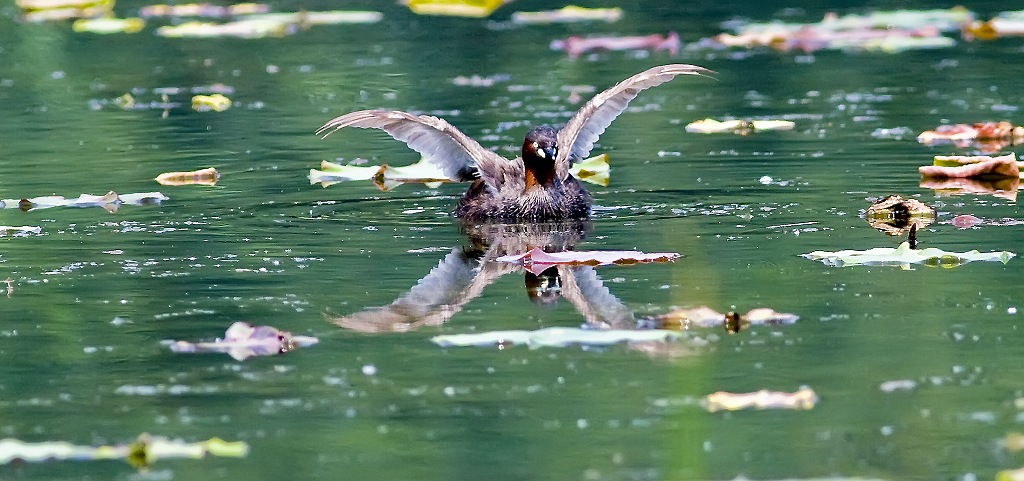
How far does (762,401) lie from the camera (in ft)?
18.4

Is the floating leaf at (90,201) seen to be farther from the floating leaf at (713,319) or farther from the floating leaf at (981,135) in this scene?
the floating leaf at (981,135)

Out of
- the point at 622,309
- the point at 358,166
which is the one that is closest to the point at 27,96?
the point at 358,166

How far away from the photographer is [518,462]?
517 centimetres

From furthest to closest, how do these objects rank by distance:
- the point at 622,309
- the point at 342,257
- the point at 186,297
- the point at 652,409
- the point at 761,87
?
1. the point at 761,87
2. the point at 342,257
3. the point at 186,297
4. the point at 622,309
5. the point at 652,409

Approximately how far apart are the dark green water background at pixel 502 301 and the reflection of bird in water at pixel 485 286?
0.10 m

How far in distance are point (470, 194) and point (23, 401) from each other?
4.71 m

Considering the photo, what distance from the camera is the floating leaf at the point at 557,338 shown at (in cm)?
648

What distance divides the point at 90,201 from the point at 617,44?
352 inches

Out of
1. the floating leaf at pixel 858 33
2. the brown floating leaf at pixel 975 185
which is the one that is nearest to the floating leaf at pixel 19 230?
the brown floating leaf at pixel 975 185

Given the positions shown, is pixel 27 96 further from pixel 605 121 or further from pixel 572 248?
pixel 572 248

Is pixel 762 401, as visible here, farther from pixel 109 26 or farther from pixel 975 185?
pixel 109 26

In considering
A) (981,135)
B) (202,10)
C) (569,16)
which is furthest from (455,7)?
(981,135)

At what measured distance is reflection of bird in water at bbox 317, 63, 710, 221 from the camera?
10.1m

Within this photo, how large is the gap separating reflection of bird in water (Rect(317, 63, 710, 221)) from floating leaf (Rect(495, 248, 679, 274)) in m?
1.69
